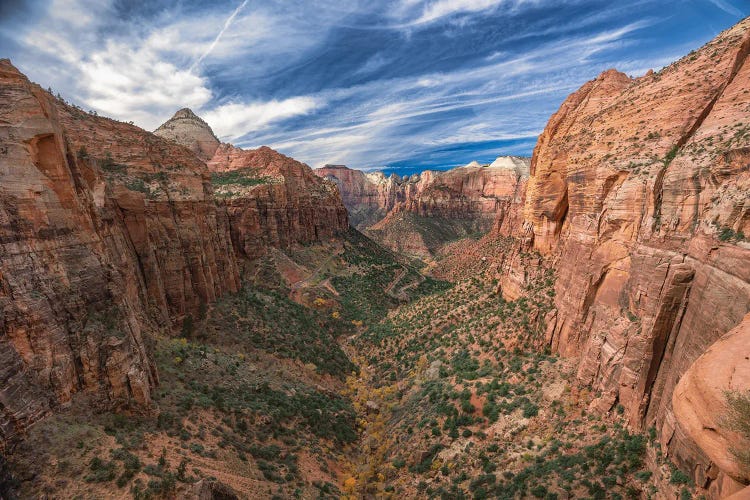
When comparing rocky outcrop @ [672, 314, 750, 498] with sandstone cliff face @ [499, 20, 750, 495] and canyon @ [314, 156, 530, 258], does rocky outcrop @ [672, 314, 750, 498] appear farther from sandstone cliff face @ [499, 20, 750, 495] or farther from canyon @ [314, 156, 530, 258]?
canyon @ [314, 156, 530, 258]

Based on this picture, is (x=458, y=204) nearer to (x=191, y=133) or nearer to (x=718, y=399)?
(x=191, y=133)

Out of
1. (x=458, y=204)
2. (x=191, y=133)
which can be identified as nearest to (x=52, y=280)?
(x=191, y=133)

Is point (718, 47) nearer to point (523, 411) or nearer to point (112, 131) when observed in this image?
point (523, 411)

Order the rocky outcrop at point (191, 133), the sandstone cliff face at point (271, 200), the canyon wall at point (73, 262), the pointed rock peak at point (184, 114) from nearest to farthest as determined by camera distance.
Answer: the canyon wall at point (73, 262), the sandstone cliff face at point (271, 200), the rocky outcrop at point (191, 133), the pointed rock peak at point (184, 114)

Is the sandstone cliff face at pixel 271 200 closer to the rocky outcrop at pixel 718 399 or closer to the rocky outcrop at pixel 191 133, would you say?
the rocky outcrop at pixel 191 133

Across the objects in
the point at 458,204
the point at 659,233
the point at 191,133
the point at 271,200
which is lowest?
the point at 659,233

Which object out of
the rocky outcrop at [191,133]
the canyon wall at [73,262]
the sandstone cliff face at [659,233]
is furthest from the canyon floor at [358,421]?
the rocky outcrop at [191,133]

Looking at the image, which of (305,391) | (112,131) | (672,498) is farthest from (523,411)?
(112,131)
